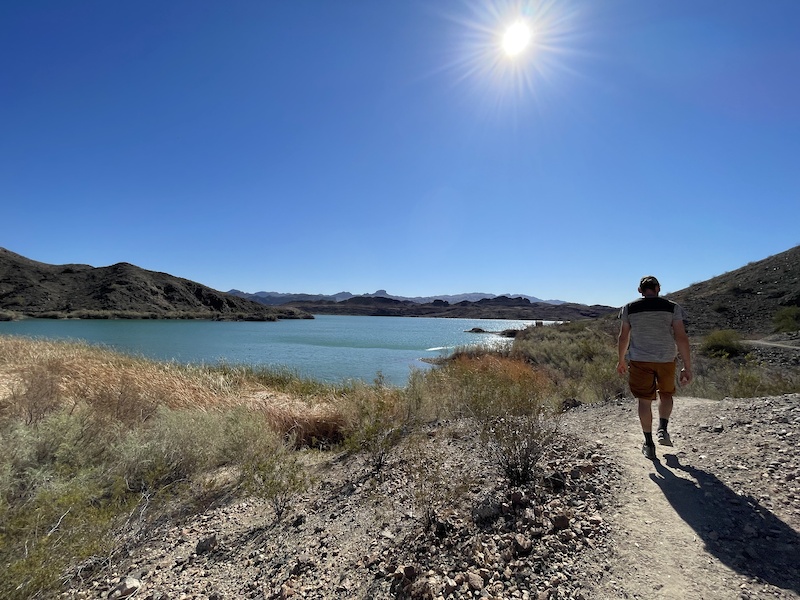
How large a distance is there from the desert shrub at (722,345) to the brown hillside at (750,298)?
5200 mm

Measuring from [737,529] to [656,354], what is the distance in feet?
6.14

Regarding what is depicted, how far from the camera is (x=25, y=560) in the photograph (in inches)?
108

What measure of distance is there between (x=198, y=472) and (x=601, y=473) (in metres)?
4.84

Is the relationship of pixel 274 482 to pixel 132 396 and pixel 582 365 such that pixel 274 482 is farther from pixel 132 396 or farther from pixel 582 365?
pixel 582 365

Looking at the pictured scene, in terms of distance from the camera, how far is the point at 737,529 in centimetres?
262

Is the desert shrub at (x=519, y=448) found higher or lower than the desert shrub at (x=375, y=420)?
higher

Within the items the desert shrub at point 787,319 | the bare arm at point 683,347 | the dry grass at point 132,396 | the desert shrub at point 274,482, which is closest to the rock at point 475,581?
the desert shrub at point 274,482

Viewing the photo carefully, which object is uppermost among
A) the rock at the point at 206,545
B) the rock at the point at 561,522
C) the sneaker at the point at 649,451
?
the sneaker at the point at 649,451

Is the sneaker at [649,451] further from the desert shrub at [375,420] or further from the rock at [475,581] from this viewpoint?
the desert shrub at [375,420]

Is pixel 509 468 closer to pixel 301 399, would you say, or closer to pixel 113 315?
pixel 301 399

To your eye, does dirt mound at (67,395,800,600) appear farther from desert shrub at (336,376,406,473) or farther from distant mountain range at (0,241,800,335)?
distant mountain range at (0,241,800,335)

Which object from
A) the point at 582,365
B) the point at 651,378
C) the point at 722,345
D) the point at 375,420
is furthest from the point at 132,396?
the point at 722,345

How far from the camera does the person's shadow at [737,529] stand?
2250mm

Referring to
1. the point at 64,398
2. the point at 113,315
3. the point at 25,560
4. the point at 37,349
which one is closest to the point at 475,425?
the point at 25,560
